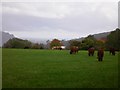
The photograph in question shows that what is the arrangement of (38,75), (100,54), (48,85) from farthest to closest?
(100,54), (38,75), (48,85)

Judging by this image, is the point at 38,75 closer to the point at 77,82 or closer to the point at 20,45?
the point at 77,82

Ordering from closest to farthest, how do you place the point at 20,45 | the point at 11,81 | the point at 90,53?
the point at 11,81, the point at 90,53, the point at 20,45

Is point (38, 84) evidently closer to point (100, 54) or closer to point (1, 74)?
point (1, 74)

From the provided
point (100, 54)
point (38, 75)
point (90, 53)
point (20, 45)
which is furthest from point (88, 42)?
point (38, 75)

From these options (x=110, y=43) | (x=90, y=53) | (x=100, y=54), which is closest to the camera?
(x=100, y=54)

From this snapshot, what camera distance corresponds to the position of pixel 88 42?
62344 mm

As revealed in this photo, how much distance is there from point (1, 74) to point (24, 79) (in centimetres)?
219

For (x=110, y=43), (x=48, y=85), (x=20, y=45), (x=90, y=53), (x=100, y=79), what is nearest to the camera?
(x=48, y=85)

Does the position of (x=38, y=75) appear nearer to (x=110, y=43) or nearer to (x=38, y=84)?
(x=38, y=84)

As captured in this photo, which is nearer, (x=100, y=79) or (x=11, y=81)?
(x=11, y=81)

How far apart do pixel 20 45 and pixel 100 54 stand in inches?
1917

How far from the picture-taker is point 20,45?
71.5 meters

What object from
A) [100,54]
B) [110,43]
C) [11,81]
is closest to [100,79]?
[11,81]

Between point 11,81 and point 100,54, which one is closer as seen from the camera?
point 11,81
